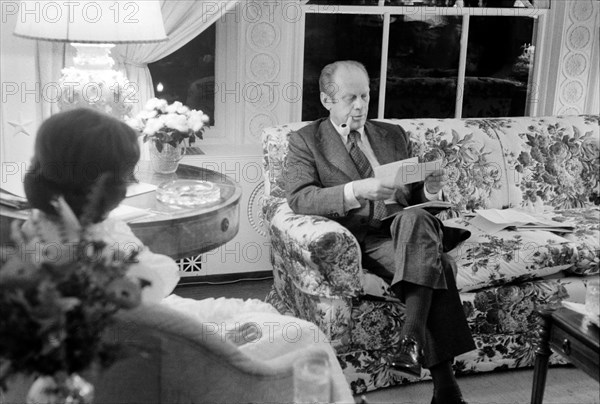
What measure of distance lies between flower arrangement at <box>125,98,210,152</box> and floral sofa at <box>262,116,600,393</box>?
1.53ft

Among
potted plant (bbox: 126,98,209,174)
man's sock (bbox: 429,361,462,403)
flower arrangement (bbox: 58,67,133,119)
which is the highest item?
flower arrangement (bbox: 58,67,133,119)

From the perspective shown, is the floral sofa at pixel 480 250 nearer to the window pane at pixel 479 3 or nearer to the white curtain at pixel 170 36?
the white curtain at pixel 170 36

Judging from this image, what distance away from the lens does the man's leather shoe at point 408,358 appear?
261cm

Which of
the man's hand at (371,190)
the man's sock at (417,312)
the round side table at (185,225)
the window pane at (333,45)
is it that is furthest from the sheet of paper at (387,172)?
the window pane at (333,45)

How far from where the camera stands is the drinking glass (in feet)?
3.77

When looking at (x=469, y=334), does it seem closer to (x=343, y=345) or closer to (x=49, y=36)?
(x=343, y=345)

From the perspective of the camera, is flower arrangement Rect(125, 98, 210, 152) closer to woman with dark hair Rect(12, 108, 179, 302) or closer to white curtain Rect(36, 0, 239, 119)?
white curtain Rect(36, 0, 239, 119)

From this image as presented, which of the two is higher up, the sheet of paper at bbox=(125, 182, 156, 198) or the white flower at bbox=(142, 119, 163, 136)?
the white flower at bbox=(142, 119, 163, 136)

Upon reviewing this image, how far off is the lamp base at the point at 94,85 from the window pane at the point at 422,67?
1.72 metres

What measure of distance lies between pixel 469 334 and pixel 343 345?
414mm

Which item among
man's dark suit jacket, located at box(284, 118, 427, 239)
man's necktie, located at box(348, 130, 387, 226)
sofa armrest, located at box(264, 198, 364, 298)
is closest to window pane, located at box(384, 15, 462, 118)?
man's dark suit jacket, located at box(284, 118, 427, 239)

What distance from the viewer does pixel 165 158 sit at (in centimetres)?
260

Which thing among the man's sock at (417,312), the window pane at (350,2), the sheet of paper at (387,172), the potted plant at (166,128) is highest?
the window pane at (350,2)

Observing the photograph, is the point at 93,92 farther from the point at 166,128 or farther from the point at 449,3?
the point at 449,3
